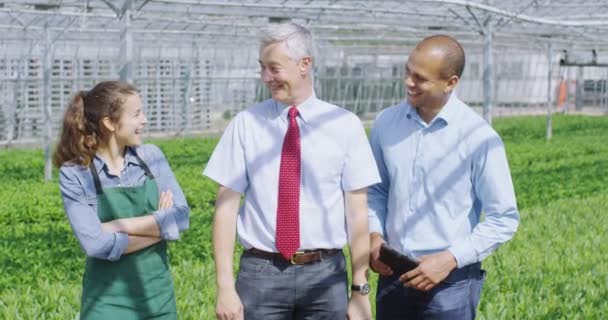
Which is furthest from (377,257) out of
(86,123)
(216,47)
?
(216,47)

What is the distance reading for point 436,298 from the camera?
3.00 meters

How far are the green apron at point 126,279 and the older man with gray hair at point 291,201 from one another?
0.41m

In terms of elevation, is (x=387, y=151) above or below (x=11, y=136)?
above

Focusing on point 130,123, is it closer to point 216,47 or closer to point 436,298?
point 436,298

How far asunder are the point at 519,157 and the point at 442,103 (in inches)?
470

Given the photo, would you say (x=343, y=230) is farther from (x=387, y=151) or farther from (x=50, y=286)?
(x=50, y=286)

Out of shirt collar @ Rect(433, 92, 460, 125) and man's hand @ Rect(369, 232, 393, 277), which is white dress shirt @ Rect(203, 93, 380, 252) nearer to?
man's hand @ Rect(369, 232, 393, 277)

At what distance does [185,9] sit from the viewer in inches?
543

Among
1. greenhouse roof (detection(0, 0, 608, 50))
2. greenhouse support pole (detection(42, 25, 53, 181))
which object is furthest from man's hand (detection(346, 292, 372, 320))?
greenhouse support pole (detection(42, 25, 53, 181))

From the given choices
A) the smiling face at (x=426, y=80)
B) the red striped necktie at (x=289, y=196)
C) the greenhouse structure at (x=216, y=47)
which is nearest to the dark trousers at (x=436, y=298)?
the red striped necktie at (x=289, y=196)

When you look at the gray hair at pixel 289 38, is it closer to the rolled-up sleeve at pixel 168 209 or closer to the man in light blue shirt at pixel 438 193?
the man in light blue shirt at pixel 438 193

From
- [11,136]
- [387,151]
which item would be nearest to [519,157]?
[11,136]

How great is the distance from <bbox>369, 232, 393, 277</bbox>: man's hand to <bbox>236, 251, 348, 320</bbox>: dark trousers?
0.49 feet

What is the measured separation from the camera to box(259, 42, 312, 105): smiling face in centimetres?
275
